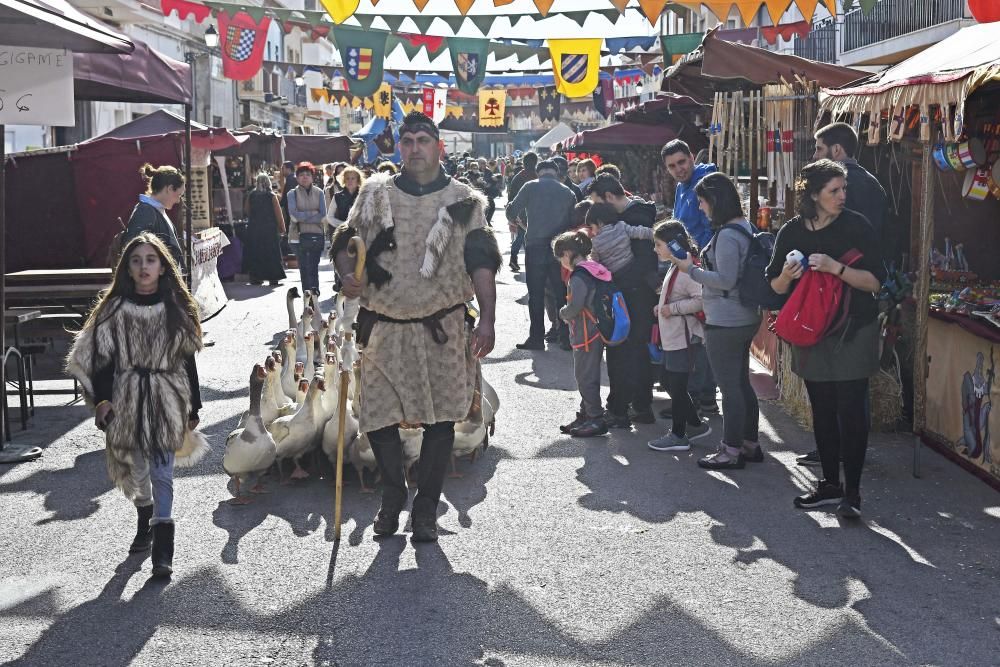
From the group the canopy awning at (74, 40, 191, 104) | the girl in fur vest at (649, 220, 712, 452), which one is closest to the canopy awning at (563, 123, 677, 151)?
the canopy awning at (74, 40, 191, 104)

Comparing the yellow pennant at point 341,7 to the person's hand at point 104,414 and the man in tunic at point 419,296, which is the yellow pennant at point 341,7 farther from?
the person's hand at point 104,414

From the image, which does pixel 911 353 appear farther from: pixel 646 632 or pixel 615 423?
pixel 646 632

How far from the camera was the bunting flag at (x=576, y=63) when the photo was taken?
2184cm

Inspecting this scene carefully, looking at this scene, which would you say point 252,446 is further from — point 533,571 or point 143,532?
point 533,571

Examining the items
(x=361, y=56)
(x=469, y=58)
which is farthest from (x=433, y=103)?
(x=361, y=56)

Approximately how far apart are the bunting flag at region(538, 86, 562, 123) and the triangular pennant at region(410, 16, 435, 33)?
64.3 ft

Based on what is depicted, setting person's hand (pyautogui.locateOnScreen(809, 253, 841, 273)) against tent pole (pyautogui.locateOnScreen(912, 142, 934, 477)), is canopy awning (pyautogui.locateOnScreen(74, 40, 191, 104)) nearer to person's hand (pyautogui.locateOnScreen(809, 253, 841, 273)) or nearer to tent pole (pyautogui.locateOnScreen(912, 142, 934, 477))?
person's hand (pyautogui.locateOnScreen(809, 253, 841, 273))

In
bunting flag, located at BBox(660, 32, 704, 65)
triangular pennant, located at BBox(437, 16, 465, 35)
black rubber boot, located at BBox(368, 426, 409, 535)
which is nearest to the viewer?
black rubber boot, located at BBox(368, 426, 409, 535)

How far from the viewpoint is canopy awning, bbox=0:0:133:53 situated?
7.36 m

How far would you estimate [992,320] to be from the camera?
707 cm

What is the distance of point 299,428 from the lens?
6.87 metres

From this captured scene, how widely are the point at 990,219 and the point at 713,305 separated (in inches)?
152

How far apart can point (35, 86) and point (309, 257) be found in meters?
7.76

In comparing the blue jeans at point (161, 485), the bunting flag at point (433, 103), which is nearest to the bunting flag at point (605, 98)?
the bunting flag at point (433, 103)
